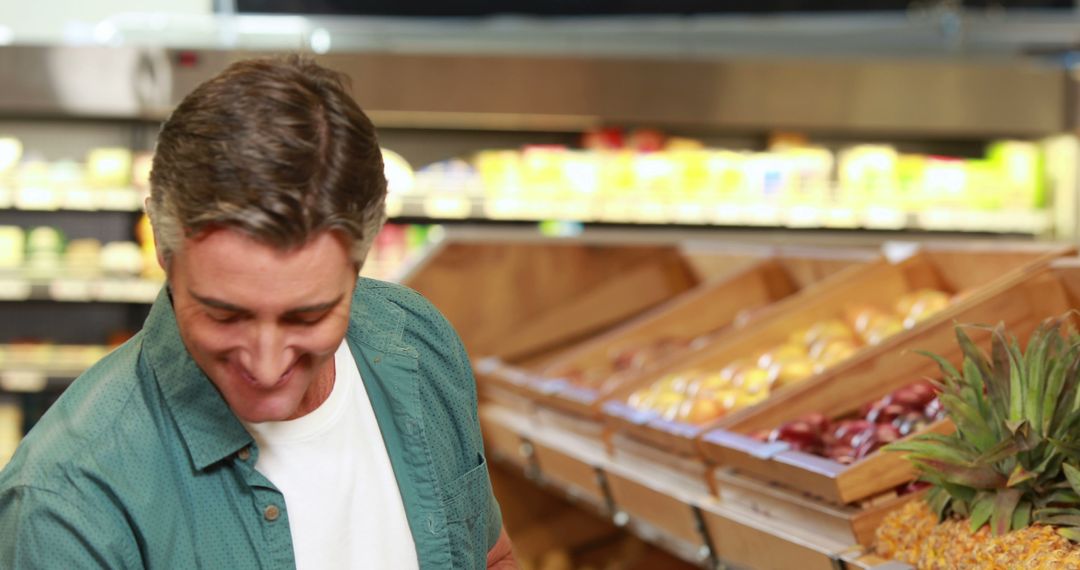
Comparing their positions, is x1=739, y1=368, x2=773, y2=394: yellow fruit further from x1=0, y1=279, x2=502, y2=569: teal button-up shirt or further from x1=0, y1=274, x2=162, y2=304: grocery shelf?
x1=0, y1=274, x2=162, y2=304: grocery shelf

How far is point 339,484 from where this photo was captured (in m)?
1.38

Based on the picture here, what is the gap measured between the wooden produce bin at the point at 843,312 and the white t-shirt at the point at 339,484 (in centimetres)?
136

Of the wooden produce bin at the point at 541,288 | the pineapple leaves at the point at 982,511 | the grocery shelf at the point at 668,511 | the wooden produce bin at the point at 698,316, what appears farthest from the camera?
the wooden produce bin at the point at 541,288

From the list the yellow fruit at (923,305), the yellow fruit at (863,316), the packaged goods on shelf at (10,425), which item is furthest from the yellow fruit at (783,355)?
the packaged goods on shelf at (10,425)

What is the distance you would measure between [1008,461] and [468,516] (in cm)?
77

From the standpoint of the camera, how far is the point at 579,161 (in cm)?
649

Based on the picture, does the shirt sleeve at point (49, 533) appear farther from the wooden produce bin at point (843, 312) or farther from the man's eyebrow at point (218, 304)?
the wooden produce bin at point (843, 312)

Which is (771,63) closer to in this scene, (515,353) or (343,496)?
(515,353)

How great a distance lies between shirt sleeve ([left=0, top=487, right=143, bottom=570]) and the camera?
1.15 meters

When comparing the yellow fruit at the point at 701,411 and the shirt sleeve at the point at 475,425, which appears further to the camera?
the yellow fruit at the point at 701,411

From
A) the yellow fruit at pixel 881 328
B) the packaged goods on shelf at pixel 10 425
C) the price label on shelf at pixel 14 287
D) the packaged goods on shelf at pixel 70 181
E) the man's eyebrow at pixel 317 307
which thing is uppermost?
the man's eyebrow at pixel 317 307

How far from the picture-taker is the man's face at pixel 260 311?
3.77 feet

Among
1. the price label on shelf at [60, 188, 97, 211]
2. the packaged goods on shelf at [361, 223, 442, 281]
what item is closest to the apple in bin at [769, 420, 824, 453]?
the packaged goods on shelf at [361, 223, 442, 281]

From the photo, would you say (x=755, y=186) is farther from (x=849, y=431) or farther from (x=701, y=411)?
(x=849, y=431)
